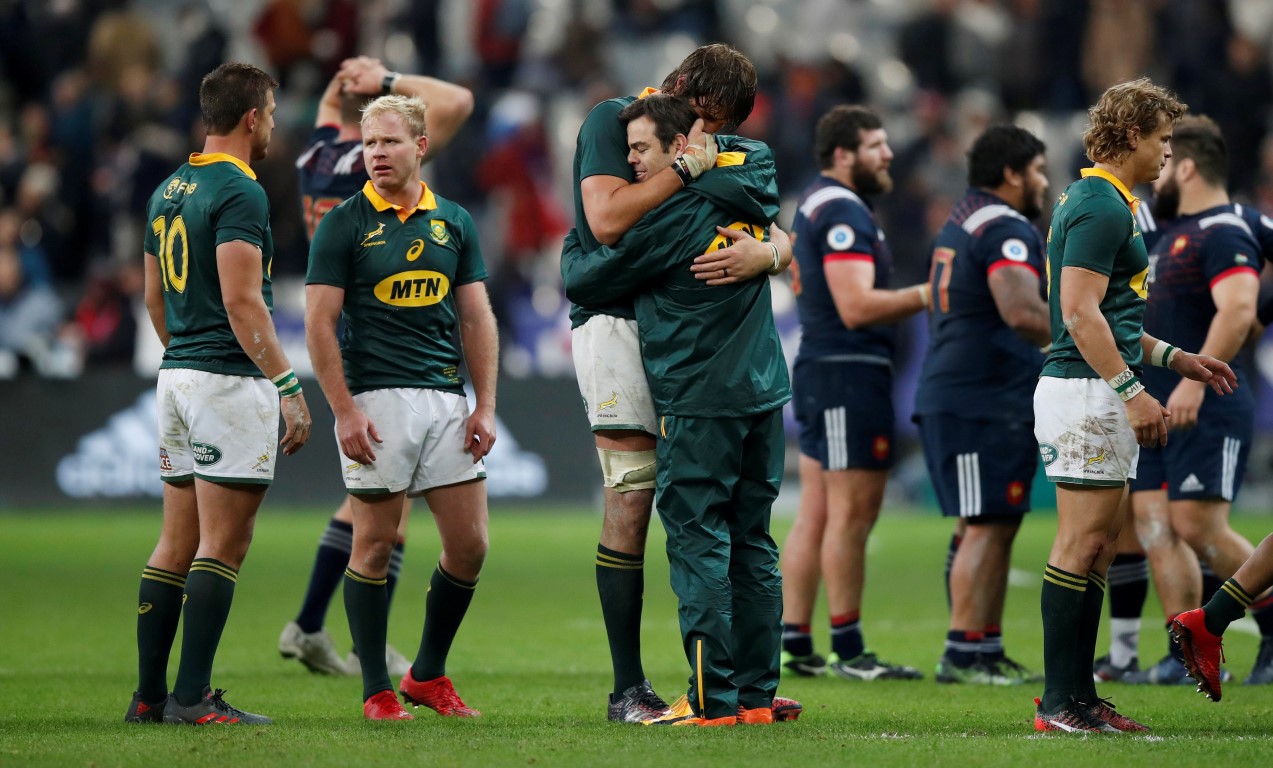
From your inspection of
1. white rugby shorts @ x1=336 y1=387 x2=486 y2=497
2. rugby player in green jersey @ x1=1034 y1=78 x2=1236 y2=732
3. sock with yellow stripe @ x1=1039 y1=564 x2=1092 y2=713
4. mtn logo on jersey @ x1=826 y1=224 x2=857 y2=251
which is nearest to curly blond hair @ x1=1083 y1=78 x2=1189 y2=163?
rugby player in green jersey @ x1=1034 y1=78 x2=1236 y2=732

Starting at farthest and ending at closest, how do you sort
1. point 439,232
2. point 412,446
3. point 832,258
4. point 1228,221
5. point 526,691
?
point 832,258
point 1228,221
point 526,691
point 439,232
point 412,446

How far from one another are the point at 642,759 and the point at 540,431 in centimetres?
1196

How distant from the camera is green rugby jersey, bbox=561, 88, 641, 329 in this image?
19.1 feet

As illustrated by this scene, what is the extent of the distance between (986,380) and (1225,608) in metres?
2.18

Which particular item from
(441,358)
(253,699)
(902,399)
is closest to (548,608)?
(253,699)

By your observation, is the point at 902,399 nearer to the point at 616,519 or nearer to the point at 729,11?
the point at 729,11

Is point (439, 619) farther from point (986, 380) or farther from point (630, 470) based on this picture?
point (986, 380)

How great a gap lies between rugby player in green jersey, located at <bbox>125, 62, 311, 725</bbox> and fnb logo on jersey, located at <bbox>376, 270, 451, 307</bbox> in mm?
458

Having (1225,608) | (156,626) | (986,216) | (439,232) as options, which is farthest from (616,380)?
(986,216)

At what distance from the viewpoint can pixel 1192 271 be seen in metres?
7.80

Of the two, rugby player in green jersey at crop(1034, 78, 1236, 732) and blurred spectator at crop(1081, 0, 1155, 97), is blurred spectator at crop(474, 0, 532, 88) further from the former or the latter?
rugby player in green jersey at crop(1034, 78, 1236, 732)

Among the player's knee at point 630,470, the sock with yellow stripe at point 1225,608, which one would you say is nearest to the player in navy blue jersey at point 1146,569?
the sock with yellow stripe at point 1225,608

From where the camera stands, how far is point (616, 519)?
19.7 feet

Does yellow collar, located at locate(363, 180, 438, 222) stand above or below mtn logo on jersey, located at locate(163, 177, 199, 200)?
below
